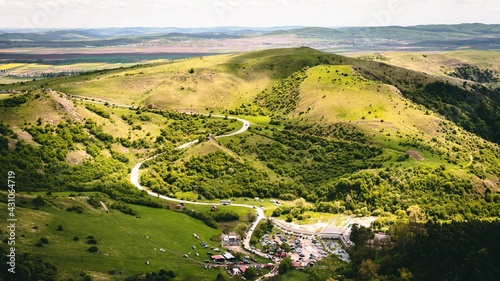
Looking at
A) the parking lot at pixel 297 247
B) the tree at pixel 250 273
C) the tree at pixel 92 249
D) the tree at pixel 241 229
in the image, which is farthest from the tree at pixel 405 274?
the tree at pixel 92 249

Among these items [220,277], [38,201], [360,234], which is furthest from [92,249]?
[360,234]

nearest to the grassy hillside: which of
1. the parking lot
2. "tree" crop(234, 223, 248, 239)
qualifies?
"tree" crop(234, 223, 248, 239)

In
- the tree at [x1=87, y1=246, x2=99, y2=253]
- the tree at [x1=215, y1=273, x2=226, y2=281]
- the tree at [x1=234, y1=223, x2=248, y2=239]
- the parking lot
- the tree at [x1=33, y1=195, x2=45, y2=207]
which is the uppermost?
the tree at [x1=33, y1=195, x2=45, y2=207]

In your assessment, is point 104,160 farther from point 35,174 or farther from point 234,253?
point 234,253

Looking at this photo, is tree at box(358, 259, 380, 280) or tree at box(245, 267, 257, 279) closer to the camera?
tree at box(358, 259, 380, 280)

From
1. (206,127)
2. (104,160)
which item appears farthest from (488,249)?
(206,127)

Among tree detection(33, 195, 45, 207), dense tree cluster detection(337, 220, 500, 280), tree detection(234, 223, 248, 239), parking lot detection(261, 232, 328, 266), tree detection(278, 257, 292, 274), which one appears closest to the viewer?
dense tree cluster detection(337, 220, 500, 280)

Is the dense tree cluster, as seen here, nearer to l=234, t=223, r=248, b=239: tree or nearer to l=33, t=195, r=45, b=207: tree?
l=234, t=223, r=248, b=239: tree

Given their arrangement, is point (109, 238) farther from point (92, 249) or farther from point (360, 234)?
point (360, 234)
